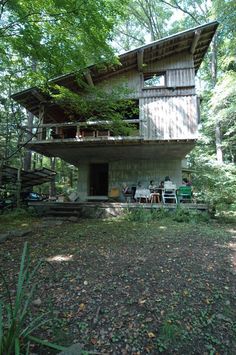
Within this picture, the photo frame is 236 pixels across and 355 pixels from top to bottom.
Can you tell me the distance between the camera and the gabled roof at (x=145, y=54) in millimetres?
8398

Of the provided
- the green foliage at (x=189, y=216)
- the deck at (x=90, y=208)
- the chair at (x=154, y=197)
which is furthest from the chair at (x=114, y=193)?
the green foliage at (x=189, y=216)

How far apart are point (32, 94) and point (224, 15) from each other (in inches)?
477

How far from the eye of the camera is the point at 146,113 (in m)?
8.91

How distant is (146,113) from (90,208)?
170 inches

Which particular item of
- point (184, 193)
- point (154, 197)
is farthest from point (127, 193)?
point (184, 193)

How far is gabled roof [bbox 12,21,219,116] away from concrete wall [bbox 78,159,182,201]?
383 cm

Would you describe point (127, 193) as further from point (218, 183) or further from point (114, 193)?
point (218, 183)

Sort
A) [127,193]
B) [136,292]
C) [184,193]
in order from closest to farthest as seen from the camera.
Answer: [136,292] → [184,193] → [127,193]

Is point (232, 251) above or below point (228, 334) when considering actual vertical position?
above

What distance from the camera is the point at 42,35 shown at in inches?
186

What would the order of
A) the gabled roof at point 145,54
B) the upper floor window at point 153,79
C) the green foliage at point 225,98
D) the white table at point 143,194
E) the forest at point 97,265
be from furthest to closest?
the green foliage at point 225,98
the upper floor window at point 153,79
the white table at point 143,194
the gabled roof at point 145,54
the forest at point 97,265

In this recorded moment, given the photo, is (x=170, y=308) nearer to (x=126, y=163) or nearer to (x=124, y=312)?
(x=124, y=312)

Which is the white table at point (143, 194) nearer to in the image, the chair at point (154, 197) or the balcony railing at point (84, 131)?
the chair at point (154, 197)

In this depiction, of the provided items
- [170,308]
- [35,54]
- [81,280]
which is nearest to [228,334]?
[170,308]
